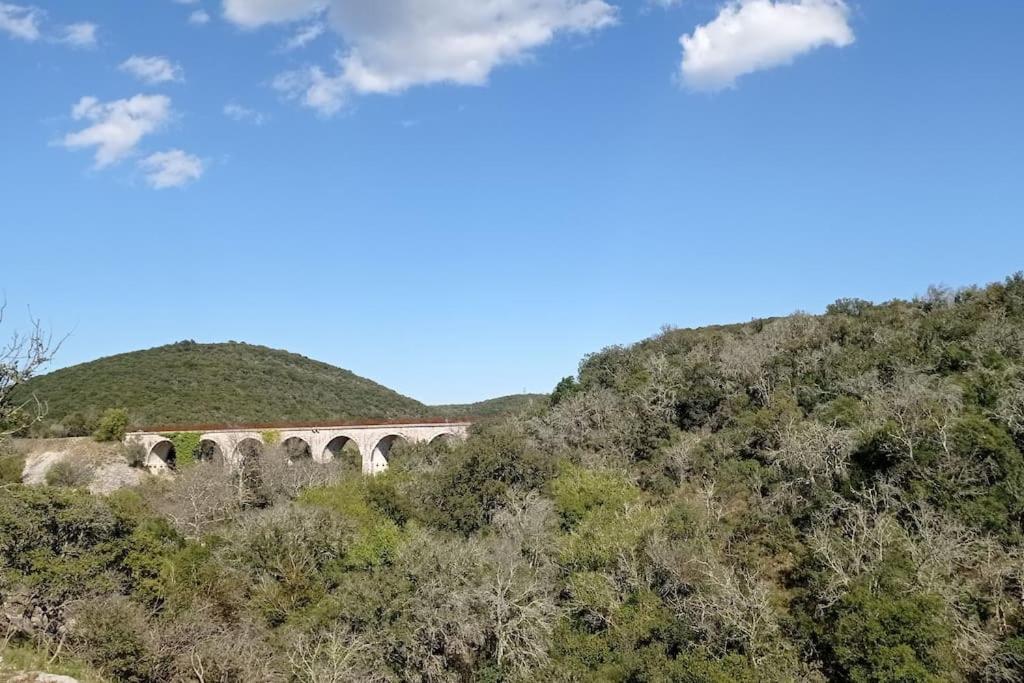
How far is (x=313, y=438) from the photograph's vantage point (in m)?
49.3

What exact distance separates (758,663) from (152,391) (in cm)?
6855

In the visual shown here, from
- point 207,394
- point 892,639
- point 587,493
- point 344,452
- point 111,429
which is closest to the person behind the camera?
point 892,639

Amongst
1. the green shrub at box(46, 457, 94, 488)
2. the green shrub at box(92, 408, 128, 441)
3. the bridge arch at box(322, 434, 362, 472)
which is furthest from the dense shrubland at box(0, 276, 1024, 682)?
the green shrub at box(92, 408, 128, 441)

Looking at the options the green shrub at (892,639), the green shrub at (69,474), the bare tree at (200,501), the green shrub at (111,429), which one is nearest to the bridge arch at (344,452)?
the bare tree at (200,501)

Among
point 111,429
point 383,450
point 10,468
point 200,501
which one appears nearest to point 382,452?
point 383,450

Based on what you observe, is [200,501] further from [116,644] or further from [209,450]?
[116,644]

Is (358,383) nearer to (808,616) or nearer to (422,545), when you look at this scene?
(422,545)

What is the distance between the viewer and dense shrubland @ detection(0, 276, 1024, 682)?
16719 mm

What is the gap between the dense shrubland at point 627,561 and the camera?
1672 cm

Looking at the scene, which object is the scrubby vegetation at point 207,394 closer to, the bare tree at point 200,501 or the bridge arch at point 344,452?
the bridge arch at point 344,452

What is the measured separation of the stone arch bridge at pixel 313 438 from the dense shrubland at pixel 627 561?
1425cm

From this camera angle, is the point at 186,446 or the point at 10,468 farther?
the point at 186,446

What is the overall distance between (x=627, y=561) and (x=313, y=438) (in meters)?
32.6

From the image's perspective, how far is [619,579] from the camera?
2131 cm
